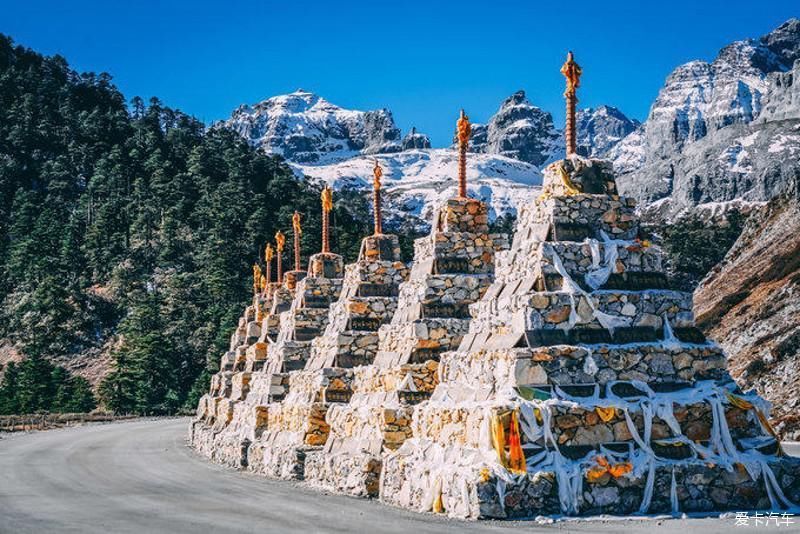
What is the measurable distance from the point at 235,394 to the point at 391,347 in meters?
19.5

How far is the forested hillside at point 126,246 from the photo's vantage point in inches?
3634

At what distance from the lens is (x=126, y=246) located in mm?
128000

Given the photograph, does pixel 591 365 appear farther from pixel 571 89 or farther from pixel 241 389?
pixel 241 389

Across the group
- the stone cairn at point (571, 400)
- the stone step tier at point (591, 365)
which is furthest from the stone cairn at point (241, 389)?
the stone step tier at point (591, 365)

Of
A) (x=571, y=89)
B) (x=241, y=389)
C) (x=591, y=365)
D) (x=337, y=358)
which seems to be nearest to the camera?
(x=591, y=365)

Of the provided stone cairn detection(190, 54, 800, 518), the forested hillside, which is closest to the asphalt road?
stone cairn detection(190, 54, 800, 518)

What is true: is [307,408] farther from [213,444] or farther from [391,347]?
[213,444]

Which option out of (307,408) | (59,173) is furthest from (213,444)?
(59,173)

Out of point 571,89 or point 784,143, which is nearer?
point 571,89

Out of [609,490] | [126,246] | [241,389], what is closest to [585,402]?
[609,490]

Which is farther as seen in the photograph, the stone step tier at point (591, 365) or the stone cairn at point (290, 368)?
the stone cairn at point (290, 368)

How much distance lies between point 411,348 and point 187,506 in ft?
20.6

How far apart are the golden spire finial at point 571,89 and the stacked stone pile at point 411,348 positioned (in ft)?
18.4

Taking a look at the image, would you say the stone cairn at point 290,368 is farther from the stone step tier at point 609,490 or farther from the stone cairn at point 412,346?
the stone step tier at point 609,490
